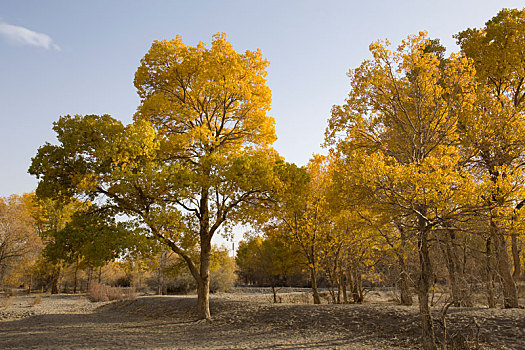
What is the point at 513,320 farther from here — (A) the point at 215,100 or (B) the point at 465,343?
(A) the point at 215,100

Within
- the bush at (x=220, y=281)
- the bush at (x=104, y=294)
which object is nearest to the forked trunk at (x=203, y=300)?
the bush at (x=104, y=294)

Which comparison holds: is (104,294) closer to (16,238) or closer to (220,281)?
(16,238)

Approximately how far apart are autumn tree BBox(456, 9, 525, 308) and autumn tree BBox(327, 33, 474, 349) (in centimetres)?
64

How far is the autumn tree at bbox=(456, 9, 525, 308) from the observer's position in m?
6.77

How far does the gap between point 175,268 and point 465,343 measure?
10.2 m

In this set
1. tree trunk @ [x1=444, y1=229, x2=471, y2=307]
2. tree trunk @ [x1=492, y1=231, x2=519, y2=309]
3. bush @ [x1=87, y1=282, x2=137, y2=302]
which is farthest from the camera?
bush @ [x1=87, y1=282, x2=137, y2=302]

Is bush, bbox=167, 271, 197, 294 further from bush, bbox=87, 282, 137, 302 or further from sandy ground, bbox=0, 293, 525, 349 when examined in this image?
sandy ground, bbox=0, 293, 525, 349

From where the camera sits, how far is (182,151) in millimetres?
11680

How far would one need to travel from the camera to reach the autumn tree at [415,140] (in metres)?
6.19

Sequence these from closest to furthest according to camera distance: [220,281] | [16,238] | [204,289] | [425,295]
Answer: [425,295] < [204,289] < [16,238] < [220,281]

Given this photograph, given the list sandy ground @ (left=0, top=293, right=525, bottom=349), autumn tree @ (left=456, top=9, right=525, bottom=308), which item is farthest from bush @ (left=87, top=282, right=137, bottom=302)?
autumn tree @ (left=456, top=9, right=525, bottom=308)

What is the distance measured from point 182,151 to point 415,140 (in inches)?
294

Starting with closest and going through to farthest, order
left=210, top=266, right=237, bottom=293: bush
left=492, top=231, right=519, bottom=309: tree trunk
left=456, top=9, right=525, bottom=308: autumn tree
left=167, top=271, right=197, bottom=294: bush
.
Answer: left=456, top=9, right=525, bottom=308: autumn tree
left=492, top=231, right=519, bottom=309: tree trunk
left=167, top=271, right=197, bottom=294: bush
left=210, top=266, right=237, bottom=293: bush

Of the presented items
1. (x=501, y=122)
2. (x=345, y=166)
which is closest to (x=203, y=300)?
(x=345, y=166)
